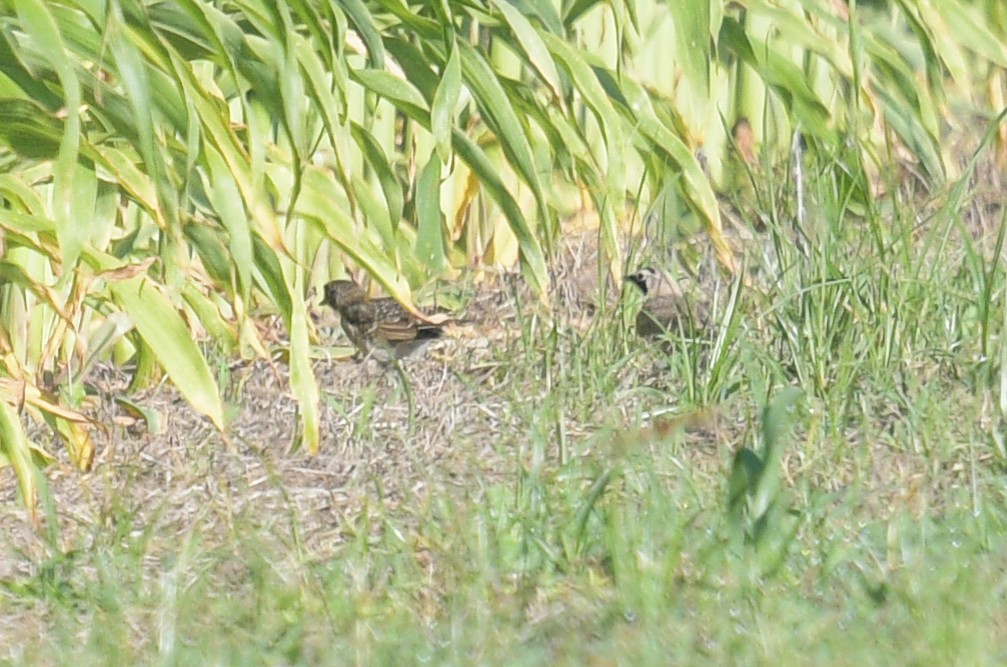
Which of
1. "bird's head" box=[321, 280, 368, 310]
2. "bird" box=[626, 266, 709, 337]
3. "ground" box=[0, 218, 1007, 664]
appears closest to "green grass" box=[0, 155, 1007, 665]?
"ground" box=[0, 218, 1007, 664]

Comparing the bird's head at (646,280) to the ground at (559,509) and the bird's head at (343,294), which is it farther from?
the bird's head at (343,294)

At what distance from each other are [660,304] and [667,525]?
1326 millimetres

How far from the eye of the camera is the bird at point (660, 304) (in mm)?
5121

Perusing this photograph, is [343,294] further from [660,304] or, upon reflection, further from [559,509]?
[559,509]

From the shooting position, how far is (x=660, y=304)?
5211 mm

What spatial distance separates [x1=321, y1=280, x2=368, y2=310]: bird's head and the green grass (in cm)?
61

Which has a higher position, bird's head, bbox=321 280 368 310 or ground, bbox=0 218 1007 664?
ground, bbox=0 218 1007 664

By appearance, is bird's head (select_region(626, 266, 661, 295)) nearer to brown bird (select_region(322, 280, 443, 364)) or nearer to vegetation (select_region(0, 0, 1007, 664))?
vegetation (select_region(0, 0, 1007, 664))

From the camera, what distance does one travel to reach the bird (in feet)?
16.8

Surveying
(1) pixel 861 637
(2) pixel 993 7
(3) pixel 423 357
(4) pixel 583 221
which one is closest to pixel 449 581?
(1) pixel 861 637

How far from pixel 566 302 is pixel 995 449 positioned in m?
1.36

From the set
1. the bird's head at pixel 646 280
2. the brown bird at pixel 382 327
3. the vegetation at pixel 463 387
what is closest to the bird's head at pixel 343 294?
the brown bird at pixel 382 327

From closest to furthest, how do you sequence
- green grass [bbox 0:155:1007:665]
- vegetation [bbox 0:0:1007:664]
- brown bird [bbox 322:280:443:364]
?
green grass [bbox 0:155:1007:665], vegetation [bbox 0:0:1007:664], brown bird [bbox 322:280:443:364]

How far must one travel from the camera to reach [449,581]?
12.5ft
